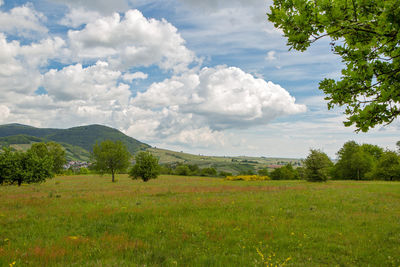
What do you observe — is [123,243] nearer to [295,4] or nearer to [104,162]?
[295,4]

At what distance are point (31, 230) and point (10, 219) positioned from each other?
3109 millimetres

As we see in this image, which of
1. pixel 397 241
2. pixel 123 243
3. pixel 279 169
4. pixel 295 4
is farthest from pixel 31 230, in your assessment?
pixel 279 169

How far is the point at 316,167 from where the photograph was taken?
48.8m

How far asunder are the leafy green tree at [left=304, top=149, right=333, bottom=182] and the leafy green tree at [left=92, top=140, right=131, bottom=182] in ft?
142

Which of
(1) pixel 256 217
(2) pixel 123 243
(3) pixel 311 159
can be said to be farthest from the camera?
(3) pixel 311 159

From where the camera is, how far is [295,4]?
6051 millimetres

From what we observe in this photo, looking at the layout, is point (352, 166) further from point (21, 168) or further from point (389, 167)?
point (21, 168)

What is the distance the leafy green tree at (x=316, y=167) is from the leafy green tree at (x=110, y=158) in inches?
1703

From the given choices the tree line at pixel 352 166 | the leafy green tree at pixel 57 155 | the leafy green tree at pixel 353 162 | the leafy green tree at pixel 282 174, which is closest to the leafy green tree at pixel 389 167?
the tree line at pixel 352 166

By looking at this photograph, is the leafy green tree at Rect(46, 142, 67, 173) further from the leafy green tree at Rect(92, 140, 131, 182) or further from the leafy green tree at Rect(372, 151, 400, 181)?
the leafy green tree at Rect(372, 151, 400, 181)

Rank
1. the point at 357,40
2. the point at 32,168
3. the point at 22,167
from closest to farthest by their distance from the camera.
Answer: the point at 357,40
the point at 22,167
the point at 32,168

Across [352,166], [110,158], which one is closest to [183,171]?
[110,158]

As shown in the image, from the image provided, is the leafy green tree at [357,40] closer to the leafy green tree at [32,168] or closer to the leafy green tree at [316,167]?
the leafy green tree at [32,168]

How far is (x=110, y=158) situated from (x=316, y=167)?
48.3 meters
